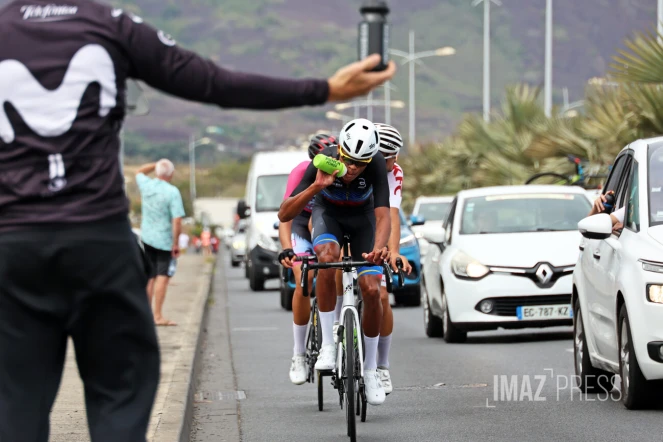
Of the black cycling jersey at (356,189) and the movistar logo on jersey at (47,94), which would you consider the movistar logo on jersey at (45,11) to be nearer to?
the movistar logo on jersey at (47,94)

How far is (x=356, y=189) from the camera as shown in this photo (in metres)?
8.99

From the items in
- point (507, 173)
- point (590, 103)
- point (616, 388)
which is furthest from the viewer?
point (507, 173)

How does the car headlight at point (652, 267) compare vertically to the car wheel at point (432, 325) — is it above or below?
above

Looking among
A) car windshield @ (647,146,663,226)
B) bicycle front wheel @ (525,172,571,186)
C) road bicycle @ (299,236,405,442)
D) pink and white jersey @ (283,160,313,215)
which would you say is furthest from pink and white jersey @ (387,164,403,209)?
bicycle front wheel @ (525,172,571,186)

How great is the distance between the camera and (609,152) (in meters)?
23.7

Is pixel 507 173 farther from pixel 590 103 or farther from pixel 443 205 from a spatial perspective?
pixel 590 103

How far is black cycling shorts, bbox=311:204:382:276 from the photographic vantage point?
904 centimetres

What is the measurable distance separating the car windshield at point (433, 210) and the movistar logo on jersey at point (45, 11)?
27.4 meters

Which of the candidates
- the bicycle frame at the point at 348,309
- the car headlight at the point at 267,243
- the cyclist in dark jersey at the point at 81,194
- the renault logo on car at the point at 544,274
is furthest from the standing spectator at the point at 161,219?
the cyclist in dark jersey at the point at 81,194

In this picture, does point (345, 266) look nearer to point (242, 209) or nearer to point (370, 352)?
Answer: point (370, 352)

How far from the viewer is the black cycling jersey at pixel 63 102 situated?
162 inches

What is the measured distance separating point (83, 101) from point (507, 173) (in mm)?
27410

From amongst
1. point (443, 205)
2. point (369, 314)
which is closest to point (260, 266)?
point (443, 205)

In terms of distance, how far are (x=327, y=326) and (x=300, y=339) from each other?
69 centimetres
